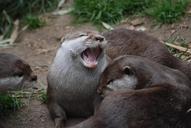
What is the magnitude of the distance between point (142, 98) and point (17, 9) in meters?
3.55

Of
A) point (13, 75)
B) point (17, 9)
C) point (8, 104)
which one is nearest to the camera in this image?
point (13, 75)

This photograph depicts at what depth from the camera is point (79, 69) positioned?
4082mm

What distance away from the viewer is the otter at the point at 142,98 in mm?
A: 3650

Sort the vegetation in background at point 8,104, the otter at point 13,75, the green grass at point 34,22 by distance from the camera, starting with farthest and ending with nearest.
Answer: the green grass at point 34,22, the vegetation in background at point 8,104, the otter at point 13,75

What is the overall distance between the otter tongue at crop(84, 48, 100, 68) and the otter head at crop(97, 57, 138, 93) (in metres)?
0.10

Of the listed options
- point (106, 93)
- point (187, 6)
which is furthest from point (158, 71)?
point (187, 6)

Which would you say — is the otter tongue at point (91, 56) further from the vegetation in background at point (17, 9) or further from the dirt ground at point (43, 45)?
the vegetation in background at point (17, 9)

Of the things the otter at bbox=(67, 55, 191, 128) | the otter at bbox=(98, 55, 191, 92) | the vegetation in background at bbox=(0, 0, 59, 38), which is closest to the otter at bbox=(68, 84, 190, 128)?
the otter at bbox=(67, 55, 191, 128)

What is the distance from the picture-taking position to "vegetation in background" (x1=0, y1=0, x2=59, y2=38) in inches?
266

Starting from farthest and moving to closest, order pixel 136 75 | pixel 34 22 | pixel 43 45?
pixel 34 22, pixel 43 45, pixel 136 75

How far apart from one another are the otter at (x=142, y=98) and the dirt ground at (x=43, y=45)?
0.70 m

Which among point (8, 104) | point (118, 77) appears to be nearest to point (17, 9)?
point (8, 104)

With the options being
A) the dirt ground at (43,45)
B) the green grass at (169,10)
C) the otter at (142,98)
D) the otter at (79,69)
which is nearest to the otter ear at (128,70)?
the otter at (142,98)

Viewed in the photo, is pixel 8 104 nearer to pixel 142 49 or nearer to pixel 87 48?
pixel 87 48
